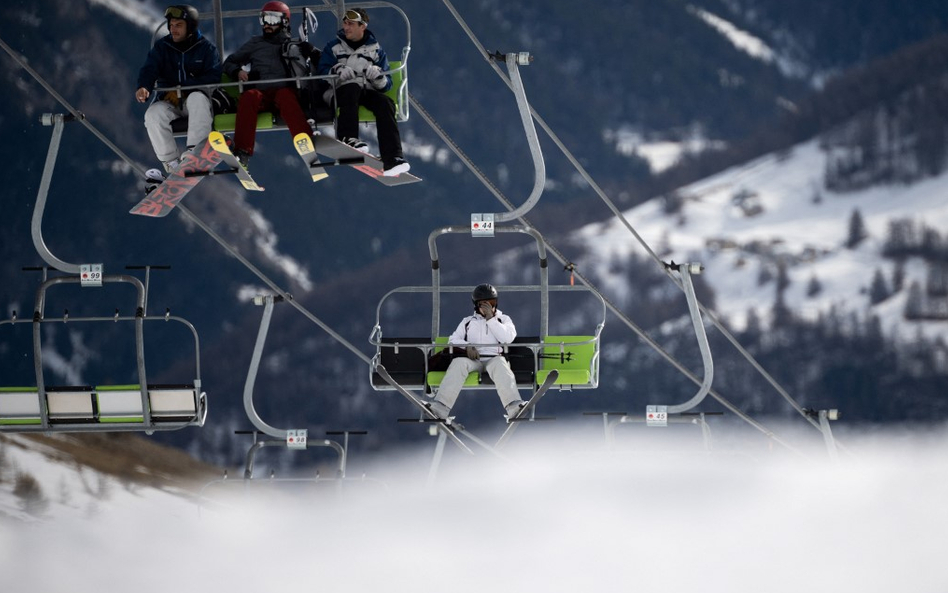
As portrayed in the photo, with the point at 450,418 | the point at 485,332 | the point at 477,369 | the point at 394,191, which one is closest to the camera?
the point at 450,418

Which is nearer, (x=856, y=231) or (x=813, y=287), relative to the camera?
(x=813, y=287)

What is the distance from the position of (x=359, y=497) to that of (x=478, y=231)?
303 inches

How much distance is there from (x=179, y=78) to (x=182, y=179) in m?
0.78

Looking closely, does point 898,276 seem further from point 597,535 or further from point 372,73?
point 372,73

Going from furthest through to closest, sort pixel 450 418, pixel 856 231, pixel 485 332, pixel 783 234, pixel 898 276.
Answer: pixel 783 234 < pixel 856 231 < pixel 898 276 < pixel 485 332 < pixel 450 418

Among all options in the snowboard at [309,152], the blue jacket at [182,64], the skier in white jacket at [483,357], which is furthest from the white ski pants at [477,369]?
the blue jacket at [182,64]

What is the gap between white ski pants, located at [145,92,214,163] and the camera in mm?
14820

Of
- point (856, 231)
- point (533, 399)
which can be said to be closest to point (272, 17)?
point (533, 399)

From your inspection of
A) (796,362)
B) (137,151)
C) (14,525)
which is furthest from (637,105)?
(14,525)

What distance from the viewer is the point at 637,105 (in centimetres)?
15788

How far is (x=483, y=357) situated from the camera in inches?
619

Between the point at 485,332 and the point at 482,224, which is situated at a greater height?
the point at 482,224

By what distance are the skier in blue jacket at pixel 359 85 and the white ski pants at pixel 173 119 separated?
861 millimetres

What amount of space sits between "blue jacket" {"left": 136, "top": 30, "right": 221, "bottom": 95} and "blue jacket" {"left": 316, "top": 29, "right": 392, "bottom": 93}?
81cm
